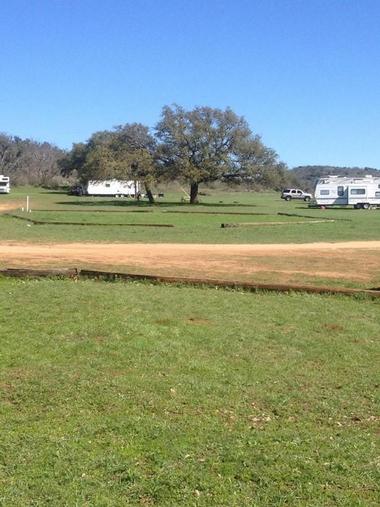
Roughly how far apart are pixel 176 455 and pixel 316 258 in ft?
45.6

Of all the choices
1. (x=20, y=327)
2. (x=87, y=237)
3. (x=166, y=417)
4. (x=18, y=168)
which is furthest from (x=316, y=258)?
(x=18, y=168)

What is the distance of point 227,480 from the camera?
429 cm

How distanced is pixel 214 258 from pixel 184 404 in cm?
1160

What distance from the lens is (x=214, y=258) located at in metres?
17.4

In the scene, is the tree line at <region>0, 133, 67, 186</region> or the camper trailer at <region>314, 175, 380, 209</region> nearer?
the camper trailer at <region>314, 175, 380, 209</region>

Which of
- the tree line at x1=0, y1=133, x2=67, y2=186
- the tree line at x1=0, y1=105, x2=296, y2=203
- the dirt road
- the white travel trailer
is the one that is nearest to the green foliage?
the tree line at x1=0, y1=105, x2=296, y2=203

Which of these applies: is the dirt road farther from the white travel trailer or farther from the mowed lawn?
the white travel trailer

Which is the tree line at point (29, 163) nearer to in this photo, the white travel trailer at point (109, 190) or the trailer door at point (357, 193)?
the white travel trailer at point (109, 190)

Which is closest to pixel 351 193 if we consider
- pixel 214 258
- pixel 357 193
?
pixel 357 193

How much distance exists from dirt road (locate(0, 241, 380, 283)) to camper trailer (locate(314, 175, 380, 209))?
149ft

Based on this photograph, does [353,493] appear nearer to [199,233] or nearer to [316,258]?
[316,258]

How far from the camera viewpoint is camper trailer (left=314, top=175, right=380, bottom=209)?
65938 mm

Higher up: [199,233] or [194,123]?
[194,123]

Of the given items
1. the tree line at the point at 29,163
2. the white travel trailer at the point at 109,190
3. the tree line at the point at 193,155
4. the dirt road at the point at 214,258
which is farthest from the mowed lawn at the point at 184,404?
the tree line at the point at 29,163
